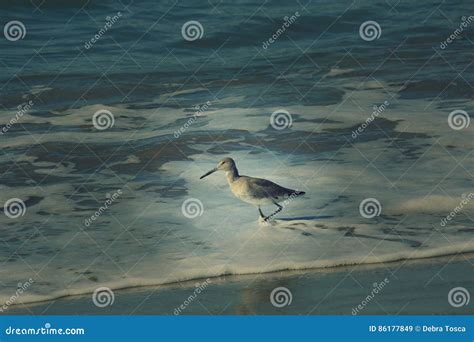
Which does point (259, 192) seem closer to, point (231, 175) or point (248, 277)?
point (231, 175)

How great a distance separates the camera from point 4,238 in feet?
32.9

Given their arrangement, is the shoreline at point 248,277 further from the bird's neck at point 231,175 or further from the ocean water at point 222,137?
the bird's neck at point 231,175

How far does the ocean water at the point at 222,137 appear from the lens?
31.4 feet

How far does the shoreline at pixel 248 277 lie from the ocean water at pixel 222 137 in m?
0.07

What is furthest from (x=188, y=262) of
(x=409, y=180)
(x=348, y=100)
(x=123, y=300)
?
(x=348, y=100)

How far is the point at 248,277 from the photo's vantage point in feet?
29.6

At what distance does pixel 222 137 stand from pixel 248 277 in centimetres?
452

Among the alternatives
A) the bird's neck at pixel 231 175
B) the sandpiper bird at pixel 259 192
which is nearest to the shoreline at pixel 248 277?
the sandpiper bird at pixel 259 192

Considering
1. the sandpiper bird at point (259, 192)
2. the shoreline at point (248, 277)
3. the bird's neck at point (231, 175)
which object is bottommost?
the shoreline at point (248, 277)

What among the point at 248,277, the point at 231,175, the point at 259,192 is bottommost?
the point at 248,277

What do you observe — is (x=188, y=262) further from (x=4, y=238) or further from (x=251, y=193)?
(x=4, y=238)

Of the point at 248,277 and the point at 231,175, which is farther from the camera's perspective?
the point at 231,175

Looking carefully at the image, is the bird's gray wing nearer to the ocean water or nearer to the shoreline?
the ocean water

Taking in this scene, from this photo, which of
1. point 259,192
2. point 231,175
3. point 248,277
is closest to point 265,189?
point 259,192
